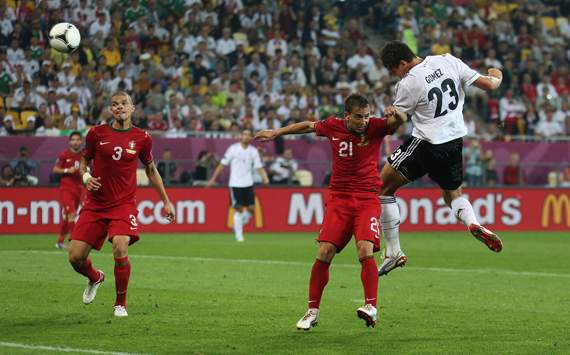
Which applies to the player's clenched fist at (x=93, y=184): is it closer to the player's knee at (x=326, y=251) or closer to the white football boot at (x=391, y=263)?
the player's knee at (x=326, y=251)

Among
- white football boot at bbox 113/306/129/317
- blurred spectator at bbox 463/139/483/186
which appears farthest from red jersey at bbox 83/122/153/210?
blurred spectator at bbox 463/139/483/186

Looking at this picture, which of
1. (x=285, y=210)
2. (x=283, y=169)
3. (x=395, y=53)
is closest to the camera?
(x=395, y=53)

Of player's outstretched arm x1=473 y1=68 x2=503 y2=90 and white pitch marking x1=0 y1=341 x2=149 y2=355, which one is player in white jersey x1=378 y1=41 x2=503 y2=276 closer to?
player's outstretched arm x1=473 y1=68 x2=503 y2=90

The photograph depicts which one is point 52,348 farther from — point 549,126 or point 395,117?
point 549,126

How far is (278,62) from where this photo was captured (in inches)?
1209

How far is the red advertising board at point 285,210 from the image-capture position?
25188 millimetres

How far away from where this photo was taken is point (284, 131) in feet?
33.7

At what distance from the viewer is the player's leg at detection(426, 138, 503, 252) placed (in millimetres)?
11367

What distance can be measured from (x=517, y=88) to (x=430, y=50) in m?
2.85

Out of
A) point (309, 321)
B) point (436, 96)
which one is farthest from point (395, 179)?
point (309, 321)

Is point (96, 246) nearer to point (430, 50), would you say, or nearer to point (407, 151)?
point (407, 151)

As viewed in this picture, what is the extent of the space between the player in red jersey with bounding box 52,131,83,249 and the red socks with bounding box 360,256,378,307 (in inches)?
457

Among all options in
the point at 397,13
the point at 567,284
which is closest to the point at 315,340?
the point at 567,284

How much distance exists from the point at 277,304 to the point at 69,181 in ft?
32.3
